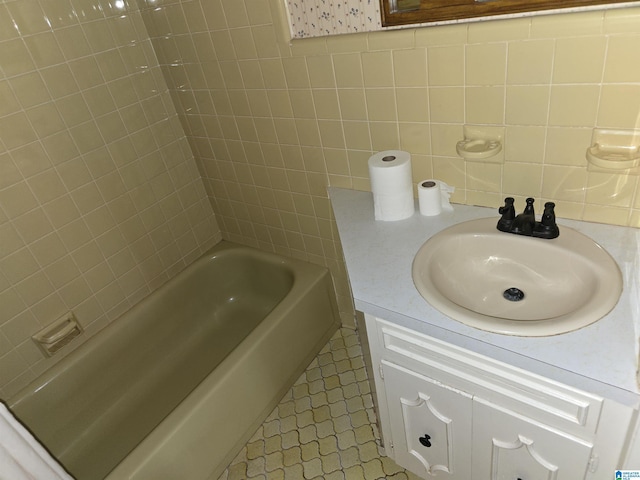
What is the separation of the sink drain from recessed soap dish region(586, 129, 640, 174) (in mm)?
361

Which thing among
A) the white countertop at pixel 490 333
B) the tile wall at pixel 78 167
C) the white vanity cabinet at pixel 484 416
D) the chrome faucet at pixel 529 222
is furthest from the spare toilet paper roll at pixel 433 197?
the tile wall at pixel 78 167

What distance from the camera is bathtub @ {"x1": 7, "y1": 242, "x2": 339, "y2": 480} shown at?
151cm

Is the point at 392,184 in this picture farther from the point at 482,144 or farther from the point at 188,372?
the point at 188,372

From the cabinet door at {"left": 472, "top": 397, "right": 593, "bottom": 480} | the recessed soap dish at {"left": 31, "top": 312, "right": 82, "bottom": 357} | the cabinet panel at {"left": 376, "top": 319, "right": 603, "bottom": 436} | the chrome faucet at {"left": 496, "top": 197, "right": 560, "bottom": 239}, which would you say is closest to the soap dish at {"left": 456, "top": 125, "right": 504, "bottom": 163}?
the chrome faucet at {"left": 496, "top": 197, "right": 560, "bottom": 239}

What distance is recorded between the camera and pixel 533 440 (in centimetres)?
100

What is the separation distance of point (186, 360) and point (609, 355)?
170cm

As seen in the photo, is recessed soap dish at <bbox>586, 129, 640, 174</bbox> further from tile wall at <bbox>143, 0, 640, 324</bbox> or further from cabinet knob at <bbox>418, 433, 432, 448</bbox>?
cabinet knob at <bbox>418, 433, 432, 448</bbox>

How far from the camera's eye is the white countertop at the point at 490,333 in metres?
0.83

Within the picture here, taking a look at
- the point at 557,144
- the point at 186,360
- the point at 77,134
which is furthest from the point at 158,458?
the point at 557,144

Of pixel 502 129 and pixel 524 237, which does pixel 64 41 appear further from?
pixel 524 237

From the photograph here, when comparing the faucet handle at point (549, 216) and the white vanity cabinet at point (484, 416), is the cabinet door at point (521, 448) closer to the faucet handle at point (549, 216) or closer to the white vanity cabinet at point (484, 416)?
the white vanity cabinet at point (484, 416)

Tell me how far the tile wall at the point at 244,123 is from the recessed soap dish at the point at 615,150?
0.09 ft

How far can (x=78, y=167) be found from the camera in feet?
5.49

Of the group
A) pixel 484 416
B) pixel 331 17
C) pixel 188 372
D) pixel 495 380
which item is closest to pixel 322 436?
pixel 188 372
